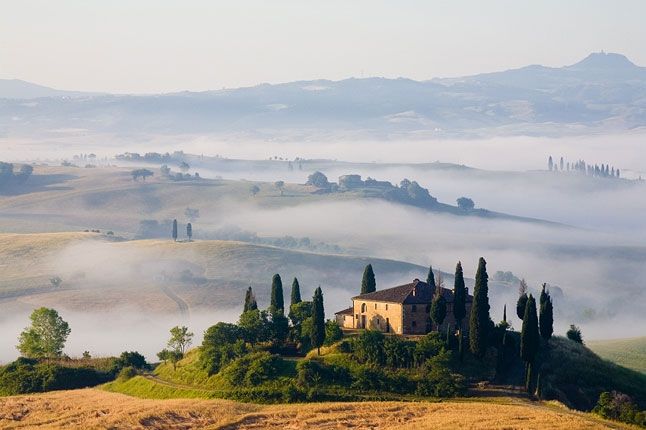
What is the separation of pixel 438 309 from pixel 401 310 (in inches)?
194

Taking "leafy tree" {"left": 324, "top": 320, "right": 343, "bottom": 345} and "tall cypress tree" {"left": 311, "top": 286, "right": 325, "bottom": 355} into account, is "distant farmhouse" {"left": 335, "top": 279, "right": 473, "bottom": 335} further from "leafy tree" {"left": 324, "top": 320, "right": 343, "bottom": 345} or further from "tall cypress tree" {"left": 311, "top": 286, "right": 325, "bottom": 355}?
"tall cypress tree" {"left": 311, "top": 286, "right": 325, "bottom": 355}

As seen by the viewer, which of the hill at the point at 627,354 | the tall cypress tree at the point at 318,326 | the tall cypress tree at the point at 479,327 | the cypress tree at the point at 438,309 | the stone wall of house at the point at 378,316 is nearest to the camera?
the tall cypress tree at the point at 479,327

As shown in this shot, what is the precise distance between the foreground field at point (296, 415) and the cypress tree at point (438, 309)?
1921 cm

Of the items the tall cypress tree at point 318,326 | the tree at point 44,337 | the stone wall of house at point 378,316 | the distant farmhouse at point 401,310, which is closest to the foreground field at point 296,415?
the tall cypress tree at point 318,326

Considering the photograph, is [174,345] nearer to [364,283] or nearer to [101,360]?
[101,360]

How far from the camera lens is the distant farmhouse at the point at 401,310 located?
133 m

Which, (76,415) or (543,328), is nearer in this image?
(76,415)

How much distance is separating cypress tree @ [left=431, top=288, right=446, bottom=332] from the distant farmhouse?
Result: 3656 millimetres

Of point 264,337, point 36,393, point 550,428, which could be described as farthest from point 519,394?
point 36,393

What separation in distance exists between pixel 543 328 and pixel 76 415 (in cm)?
4848

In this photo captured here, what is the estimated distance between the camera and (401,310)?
132750 millimetres

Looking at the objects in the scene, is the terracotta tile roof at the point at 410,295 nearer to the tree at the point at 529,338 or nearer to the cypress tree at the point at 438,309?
the cypress tree at the point at 438,309

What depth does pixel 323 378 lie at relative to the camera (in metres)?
116

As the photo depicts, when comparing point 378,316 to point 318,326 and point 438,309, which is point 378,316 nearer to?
point 438,309
